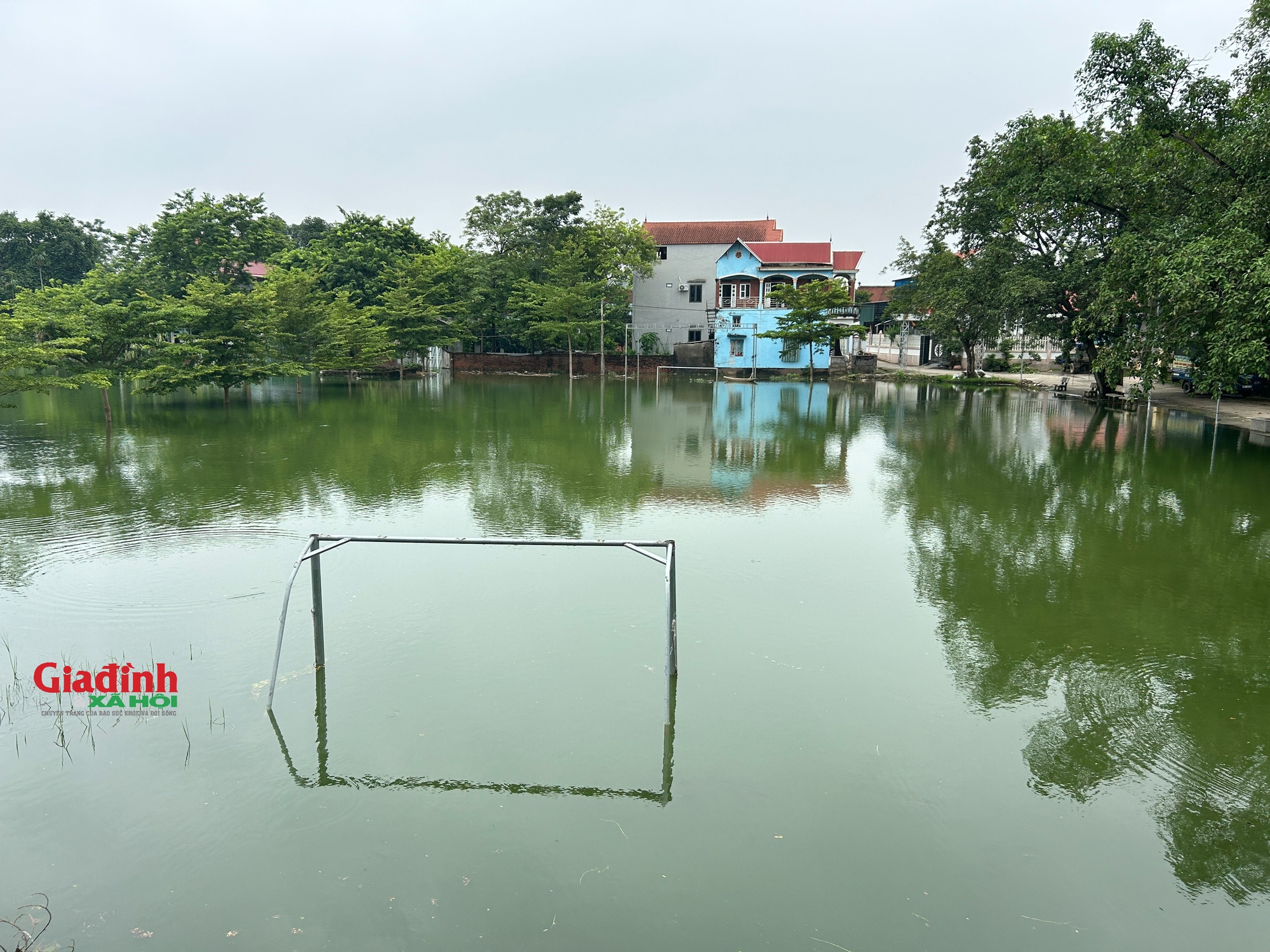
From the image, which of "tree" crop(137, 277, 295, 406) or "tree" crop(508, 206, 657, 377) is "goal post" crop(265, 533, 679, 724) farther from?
"tree" crop(508, 206, 657, 377)

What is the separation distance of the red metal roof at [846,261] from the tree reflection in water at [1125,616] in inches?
1285

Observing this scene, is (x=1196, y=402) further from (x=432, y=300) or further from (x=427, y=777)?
(x=432, y=300)

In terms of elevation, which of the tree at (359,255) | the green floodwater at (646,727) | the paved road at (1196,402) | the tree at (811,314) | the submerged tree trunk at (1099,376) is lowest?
the green floodwater at (646,727)

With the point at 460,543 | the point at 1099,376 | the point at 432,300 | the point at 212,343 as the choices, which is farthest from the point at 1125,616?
the point at 432,300

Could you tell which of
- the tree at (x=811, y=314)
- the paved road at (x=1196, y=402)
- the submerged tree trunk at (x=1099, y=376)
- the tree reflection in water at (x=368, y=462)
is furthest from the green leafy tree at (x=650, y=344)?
the submerged tree trunk at (x=1099, y=376)

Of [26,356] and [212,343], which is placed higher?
[212,343]

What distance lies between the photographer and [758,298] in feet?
155

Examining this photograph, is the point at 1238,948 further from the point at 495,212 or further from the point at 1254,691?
the point at 495,212

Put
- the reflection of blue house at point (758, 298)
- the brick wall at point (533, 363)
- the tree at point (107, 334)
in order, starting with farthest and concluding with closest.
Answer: the brick wall at point (533, 363) → the reflection of blue house at point (758, 298) → the tree at point (107, 334)

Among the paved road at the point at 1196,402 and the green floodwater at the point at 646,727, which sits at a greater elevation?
the paved road at the point at 1196,402

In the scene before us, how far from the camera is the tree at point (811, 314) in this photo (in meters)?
42.7

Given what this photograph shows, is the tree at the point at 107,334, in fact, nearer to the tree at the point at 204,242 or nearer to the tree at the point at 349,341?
the tree at the point at 349,341

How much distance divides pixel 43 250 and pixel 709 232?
43416 mm

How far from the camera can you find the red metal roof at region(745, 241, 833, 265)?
4700cm
